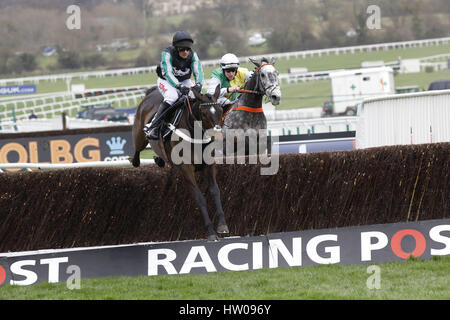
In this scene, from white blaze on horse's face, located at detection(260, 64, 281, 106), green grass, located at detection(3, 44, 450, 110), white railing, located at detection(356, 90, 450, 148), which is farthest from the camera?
green grass, located at detection(3, 44, 450, 110)

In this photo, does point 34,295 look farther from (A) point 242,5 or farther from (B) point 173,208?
(A) point 242,5

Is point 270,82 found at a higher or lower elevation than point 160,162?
higher

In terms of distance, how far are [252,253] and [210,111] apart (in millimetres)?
1493

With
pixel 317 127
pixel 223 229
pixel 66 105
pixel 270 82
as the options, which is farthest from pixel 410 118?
pixel 66 105

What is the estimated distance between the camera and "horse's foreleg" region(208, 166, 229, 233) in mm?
7477

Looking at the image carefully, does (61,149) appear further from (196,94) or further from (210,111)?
(210,111)

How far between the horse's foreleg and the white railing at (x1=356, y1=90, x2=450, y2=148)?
388cm

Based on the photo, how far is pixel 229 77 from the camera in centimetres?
986

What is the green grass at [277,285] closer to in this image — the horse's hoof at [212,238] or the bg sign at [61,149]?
the horse's hoof at [212,238]

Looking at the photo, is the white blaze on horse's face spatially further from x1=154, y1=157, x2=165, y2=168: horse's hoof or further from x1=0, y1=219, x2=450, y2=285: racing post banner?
x1=0, y1=219, x2=450, y2=285: racing post banner

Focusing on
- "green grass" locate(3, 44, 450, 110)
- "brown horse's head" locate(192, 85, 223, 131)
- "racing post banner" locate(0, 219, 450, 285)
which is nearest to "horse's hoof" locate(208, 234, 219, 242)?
"racing post banner" locate(0, 219, 450, 285)

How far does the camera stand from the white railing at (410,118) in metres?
10.4

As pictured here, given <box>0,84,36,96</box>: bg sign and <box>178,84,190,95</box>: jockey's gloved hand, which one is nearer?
<box>178,84,190,95</box>: jockey's gloved hand

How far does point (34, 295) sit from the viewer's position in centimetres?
677
